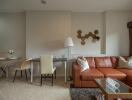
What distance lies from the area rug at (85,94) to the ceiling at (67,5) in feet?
9.25

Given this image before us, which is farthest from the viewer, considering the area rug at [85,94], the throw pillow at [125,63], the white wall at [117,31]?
the white wall at [117,31]

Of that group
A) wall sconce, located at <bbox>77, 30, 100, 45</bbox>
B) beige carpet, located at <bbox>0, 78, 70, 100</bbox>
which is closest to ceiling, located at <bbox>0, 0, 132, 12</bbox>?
wall sconce, located at <bbox>77, 30, 100, 45</bbox>

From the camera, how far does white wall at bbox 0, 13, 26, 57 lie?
20.1 feet

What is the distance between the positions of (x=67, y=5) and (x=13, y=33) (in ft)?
7.33

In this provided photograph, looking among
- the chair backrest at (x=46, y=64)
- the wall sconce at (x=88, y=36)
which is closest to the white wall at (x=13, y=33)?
the chair backrest at (x=46, y=64)

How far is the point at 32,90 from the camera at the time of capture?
4516 millimetres

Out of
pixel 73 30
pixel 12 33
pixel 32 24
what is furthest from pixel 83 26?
pixel 12 33

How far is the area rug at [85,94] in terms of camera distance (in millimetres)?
3848

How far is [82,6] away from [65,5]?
1.95ft

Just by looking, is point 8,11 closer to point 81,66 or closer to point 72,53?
point 72,53

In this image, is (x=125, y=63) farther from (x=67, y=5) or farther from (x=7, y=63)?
(x=7, y=63)

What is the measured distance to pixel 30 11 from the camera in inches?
236

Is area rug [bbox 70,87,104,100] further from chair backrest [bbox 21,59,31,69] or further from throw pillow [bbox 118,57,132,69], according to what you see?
chair backrest [bbox 21,59,31,69]

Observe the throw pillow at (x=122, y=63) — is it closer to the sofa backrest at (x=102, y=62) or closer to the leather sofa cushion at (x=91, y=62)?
the sofa backrest at (x=102, y=62)
